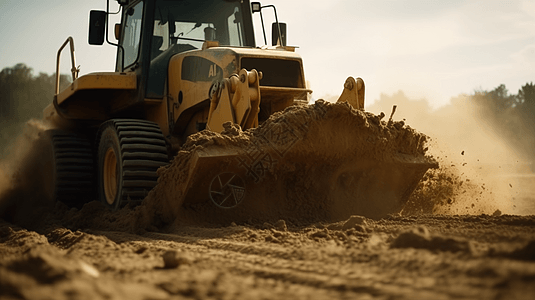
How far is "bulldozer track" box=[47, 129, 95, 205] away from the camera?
7.43m

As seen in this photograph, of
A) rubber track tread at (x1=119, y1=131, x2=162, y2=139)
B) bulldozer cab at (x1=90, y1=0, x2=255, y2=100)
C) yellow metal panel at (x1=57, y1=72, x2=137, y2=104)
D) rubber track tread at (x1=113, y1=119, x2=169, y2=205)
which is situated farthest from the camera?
yellow metal panel at (x1=57, y1=72, x2=137, y2=104)

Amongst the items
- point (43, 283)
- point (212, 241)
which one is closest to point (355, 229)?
point (212, 241)

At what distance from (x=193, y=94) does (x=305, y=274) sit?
414cm

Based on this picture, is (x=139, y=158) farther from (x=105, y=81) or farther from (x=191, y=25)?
(x=191, y=25)

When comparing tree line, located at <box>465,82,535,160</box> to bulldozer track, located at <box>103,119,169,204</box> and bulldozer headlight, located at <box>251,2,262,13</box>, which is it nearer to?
bulldozer headlight, located at <box>251,2,262,13</box>

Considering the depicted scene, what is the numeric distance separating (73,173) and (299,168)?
3602mm

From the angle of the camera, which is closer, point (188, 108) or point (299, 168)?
point (299, 168)

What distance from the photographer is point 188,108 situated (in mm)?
6633

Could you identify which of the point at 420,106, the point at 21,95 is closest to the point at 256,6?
the point at 420,106

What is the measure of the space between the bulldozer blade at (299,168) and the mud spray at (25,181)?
3.22 metres

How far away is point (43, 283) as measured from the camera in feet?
7.61

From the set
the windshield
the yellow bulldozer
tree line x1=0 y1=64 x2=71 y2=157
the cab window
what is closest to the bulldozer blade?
the yellow bulldozer

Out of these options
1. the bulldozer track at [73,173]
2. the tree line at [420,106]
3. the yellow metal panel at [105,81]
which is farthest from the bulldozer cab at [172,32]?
the tree line at [420,106]

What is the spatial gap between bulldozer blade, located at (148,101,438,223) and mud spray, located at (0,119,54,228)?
10.6ft
